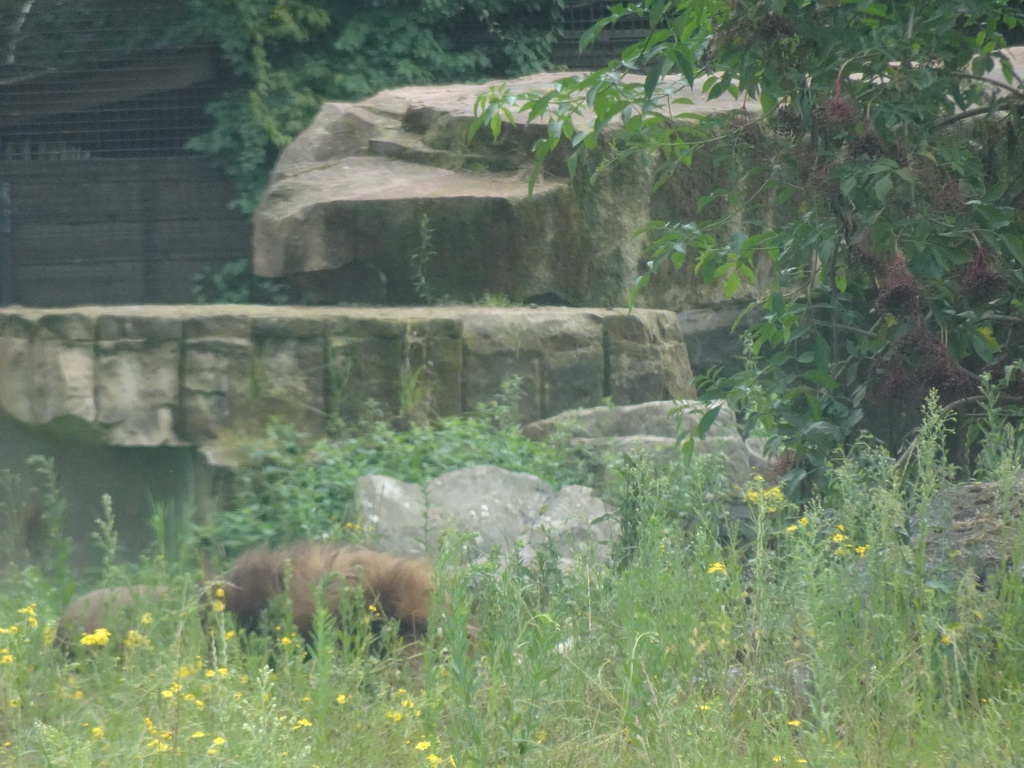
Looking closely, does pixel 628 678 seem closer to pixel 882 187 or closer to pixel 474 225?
pixel 882 187

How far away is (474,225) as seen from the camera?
20.3ft

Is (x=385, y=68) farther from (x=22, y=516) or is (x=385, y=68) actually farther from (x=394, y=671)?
(x=394, y=671)

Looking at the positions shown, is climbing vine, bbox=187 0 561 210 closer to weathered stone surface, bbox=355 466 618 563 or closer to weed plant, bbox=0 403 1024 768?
weathered stone surface, bbox=355 466 618 563

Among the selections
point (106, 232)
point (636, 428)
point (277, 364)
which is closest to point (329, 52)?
point (106, 232)

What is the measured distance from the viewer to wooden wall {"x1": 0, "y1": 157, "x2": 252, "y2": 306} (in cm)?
966

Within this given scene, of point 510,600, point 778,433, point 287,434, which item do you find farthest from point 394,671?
point 287,434

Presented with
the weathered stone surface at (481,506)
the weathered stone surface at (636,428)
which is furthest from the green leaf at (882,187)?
the weathered stone surface at (636,428)

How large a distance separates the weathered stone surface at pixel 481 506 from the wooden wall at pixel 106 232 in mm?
5655

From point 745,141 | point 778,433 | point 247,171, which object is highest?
point 247,171

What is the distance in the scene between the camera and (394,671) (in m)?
3.11

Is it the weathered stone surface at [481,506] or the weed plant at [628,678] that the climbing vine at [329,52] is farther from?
the weed plant at [628,678]

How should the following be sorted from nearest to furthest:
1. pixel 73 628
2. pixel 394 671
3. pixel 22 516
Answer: pixel 394 671 < pixel 73 628 < pixel 22 516

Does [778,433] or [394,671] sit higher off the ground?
[778,433]

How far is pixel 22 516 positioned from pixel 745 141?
3335 mm
